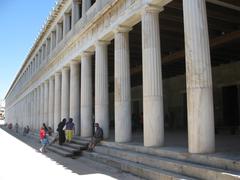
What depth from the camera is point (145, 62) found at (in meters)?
11.3

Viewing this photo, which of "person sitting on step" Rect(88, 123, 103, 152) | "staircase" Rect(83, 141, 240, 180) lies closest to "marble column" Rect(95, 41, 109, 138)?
"person sitting on step" Rect(88, 123, 103, 152)

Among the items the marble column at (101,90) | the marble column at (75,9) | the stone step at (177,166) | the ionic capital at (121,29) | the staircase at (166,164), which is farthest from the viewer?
the marble column at (75,9)

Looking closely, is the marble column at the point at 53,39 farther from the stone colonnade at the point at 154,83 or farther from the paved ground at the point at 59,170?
the paved ground at the point at 59,170

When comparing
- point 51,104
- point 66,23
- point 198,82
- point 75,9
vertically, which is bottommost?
point 198,82

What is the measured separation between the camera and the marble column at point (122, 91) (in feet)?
43.9

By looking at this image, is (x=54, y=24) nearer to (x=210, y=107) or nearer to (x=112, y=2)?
(x=112, y=2)

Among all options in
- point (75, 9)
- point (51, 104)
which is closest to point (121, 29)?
point (75, 9)

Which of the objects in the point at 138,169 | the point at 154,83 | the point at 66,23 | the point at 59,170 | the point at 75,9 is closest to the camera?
the point at 138,169

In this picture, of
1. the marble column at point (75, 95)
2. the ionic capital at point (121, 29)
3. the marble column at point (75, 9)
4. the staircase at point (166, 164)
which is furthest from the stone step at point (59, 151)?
the marble column at point (75, 9)

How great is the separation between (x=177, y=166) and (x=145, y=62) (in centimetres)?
433

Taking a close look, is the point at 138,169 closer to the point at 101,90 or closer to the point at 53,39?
the point at 101,90

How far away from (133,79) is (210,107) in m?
22.8

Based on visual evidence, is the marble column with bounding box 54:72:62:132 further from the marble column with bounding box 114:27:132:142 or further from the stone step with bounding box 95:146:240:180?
the stone step with bounding box 95:146:240:180

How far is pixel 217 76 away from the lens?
23500 mm
